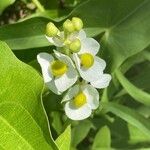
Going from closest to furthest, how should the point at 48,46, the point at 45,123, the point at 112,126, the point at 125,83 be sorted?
the point at 45,123
the point at 48,46
the point at 125,83
the point at 112,126

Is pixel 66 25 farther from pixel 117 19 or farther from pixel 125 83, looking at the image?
pixel 125 83

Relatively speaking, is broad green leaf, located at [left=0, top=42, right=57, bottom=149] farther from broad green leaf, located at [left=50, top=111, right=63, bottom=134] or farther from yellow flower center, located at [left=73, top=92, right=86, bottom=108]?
broad green leaf, located at [left=50, top=111, right=63, bottom=134]

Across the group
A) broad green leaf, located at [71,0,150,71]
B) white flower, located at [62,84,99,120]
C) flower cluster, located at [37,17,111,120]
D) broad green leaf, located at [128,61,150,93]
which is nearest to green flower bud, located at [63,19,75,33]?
flower cluster, located at [37,17,111,120]

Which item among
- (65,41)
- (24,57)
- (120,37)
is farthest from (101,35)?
(65,41)

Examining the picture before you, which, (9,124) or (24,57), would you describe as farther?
(24,57)

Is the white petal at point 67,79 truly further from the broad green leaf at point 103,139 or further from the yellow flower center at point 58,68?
the broad green leaf at point 103,139

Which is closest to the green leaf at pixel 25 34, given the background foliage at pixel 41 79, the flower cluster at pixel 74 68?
the background foliage at pixel 41 79
